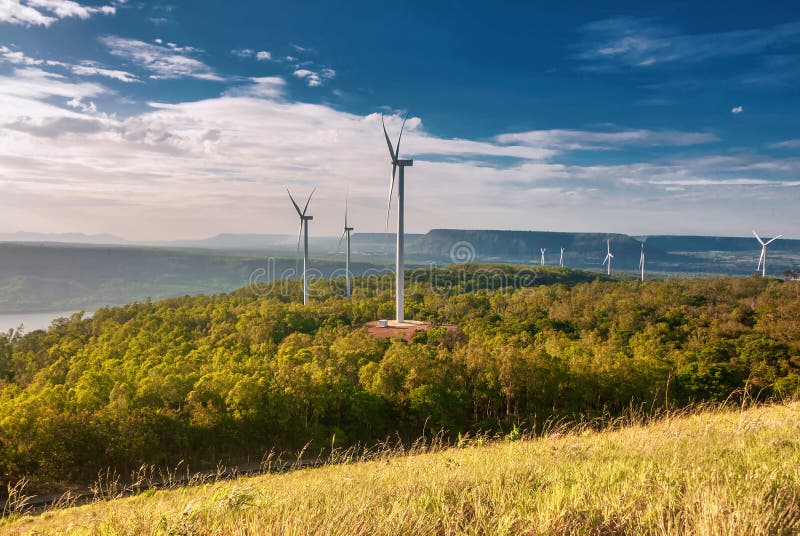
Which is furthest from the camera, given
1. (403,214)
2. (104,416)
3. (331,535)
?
(403,214)

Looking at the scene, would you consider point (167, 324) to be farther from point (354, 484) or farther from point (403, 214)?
point (354, 484)

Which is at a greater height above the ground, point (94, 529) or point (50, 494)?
point (94, 529)

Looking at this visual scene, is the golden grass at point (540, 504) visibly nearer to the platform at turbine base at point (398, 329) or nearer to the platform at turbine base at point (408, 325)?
the platform at turbine base at point (398, 329)

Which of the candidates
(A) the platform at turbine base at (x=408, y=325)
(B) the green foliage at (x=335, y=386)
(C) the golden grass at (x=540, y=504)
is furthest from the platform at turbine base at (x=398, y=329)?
(C) the golden grass at (x=540, y=504)

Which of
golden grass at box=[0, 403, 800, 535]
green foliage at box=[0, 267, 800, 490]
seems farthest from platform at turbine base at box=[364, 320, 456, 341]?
golden grass at box=[0, 403, 800, 535]

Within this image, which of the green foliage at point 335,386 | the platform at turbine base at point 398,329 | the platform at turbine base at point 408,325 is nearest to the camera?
the green foliage at point 335,386

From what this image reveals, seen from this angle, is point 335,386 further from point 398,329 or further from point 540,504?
point 540,504

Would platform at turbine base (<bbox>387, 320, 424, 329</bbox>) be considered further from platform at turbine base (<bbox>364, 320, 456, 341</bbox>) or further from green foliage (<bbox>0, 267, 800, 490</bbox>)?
green foliage (<bbox>0, 267, 800, 490</bbox>)

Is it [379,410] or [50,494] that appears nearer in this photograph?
[50,494]

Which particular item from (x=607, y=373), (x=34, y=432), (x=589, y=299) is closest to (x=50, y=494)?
(x=34, y=432)

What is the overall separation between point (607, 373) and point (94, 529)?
45298 mm

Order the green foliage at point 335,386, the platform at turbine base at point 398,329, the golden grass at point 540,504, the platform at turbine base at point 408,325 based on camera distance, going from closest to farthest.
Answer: the golden grass at point 540,504, the green foliage at point 335,386, the platform at turbine base at point 398,329, the platform at turbine base at point 408,325

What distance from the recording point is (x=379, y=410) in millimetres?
42250

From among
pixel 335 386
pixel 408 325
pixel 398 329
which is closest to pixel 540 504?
pixel 335 386
